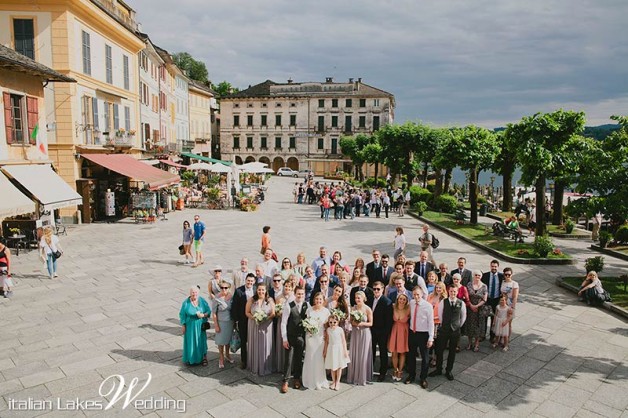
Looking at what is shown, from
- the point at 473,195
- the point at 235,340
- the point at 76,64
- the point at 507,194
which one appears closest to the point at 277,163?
the point at 507,194

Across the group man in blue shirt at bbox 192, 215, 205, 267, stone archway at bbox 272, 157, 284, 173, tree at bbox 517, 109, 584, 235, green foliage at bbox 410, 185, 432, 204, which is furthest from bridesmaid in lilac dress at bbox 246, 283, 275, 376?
stone archway at bbox 272, 157, 284, 173

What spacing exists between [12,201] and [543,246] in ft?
57.9

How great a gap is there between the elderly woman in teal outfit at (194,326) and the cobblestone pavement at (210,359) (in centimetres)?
23

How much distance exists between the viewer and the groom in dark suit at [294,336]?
726 cm

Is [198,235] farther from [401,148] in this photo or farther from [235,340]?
[401,148]

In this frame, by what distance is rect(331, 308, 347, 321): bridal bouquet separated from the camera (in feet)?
23.5

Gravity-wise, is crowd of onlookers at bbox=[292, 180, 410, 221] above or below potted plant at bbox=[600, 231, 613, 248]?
above

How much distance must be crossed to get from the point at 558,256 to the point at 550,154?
3.74m

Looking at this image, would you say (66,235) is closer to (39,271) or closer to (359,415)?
(39,271)

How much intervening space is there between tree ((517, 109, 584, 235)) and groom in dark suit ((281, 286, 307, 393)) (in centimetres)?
1329

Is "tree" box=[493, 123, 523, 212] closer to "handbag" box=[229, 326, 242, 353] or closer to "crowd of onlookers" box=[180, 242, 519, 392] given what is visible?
"crowd of onlookers" box=[180, 242, 519, 392]

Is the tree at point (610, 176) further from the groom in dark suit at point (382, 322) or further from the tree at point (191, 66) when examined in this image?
the tree at point (191, 66)

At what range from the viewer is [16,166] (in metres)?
16.9

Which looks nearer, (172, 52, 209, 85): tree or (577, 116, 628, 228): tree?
(577, 116, 628, 228): tree
